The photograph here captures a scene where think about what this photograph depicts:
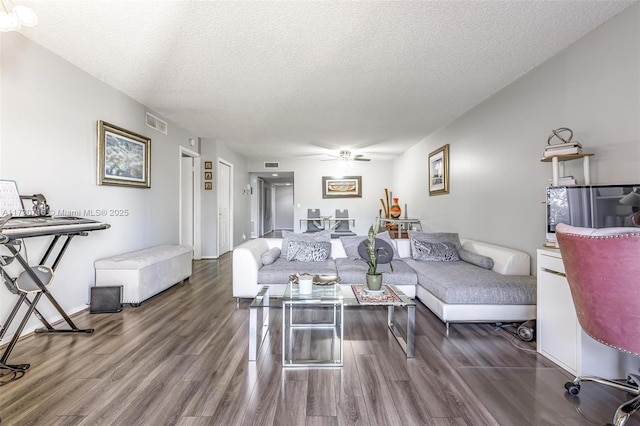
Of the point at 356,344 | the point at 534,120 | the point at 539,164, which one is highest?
the point at 534,120

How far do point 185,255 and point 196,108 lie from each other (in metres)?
2.13

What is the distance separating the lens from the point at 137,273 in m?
3.16

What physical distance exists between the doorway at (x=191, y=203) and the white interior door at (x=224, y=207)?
0.49 m

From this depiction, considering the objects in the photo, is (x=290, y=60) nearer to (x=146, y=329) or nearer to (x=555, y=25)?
(x=555, y=25)

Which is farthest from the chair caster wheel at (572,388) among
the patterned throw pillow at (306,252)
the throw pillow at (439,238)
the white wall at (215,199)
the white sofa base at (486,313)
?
the white wall at (215,199)

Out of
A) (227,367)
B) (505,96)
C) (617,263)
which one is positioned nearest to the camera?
(617,263)

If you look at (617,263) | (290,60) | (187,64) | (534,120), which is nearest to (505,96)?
(534,120)

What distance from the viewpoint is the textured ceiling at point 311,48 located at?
80.6 inches

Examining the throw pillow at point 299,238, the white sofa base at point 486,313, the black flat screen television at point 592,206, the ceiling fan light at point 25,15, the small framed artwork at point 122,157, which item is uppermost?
the ceiling fan light at point 25,15

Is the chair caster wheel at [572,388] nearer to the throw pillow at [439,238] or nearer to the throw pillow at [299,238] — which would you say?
the throw pillow at [439,238]

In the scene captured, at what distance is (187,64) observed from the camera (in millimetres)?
2807

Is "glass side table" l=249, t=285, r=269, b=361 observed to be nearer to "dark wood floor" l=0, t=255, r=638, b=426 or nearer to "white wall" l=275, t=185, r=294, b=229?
"dark wood floor" l=0, t=255, r=638, b=426

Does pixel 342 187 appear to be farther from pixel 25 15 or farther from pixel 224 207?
pixel 25 15

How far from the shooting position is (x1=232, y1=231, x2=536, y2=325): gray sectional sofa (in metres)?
2.55
